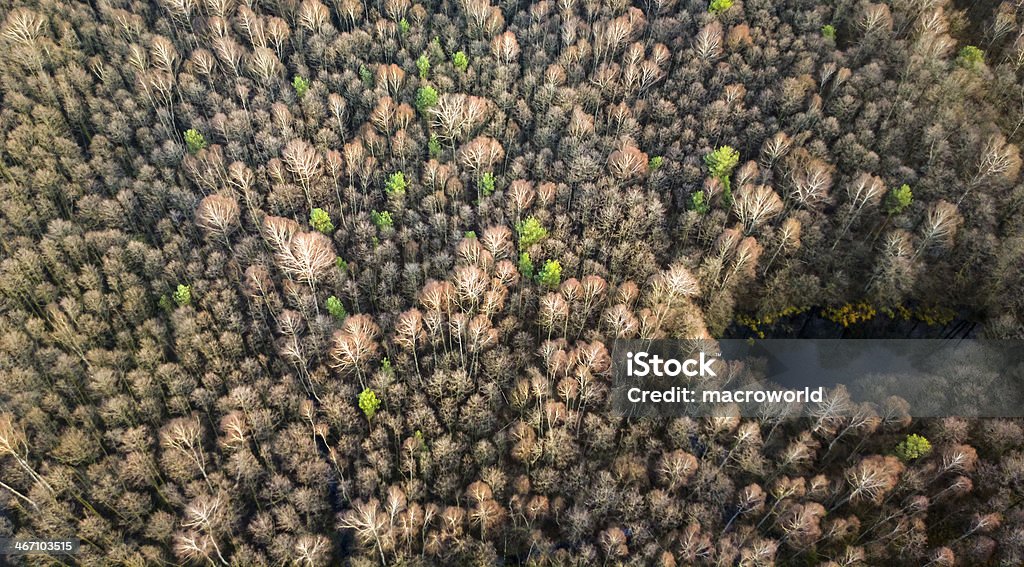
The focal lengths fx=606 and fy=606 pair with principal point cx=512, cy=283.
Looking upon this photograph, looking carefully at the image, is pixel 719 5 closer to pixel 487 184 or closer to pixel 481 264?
pixel 487 184

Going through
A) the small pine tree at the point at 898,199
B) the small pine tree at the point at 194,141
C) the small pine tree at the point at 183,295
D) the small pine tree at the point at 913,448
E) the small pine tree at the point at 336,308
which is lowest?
the small pine tree at the point at 913,448

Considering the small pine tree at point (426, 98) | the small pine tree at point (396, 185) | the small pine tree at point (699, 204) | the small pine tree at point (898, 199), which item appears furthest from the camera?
the small pine tree at point (426, 98)

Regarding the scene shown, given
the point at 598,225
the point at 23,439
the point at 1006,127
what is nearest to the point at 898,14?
the point at 1006,127

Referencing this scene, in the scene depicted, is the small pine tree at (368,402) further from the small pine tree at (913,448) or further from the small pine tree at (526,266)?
the small pine tree at (913,448)

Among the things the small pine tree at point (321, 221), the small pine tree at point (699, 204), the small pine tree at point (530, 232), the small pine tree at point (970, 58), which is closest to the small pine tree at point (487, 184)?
the small pine tree at point (530, 232)

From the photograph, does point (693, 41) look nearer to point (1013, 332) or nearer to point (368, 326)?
point (1013, 332)
